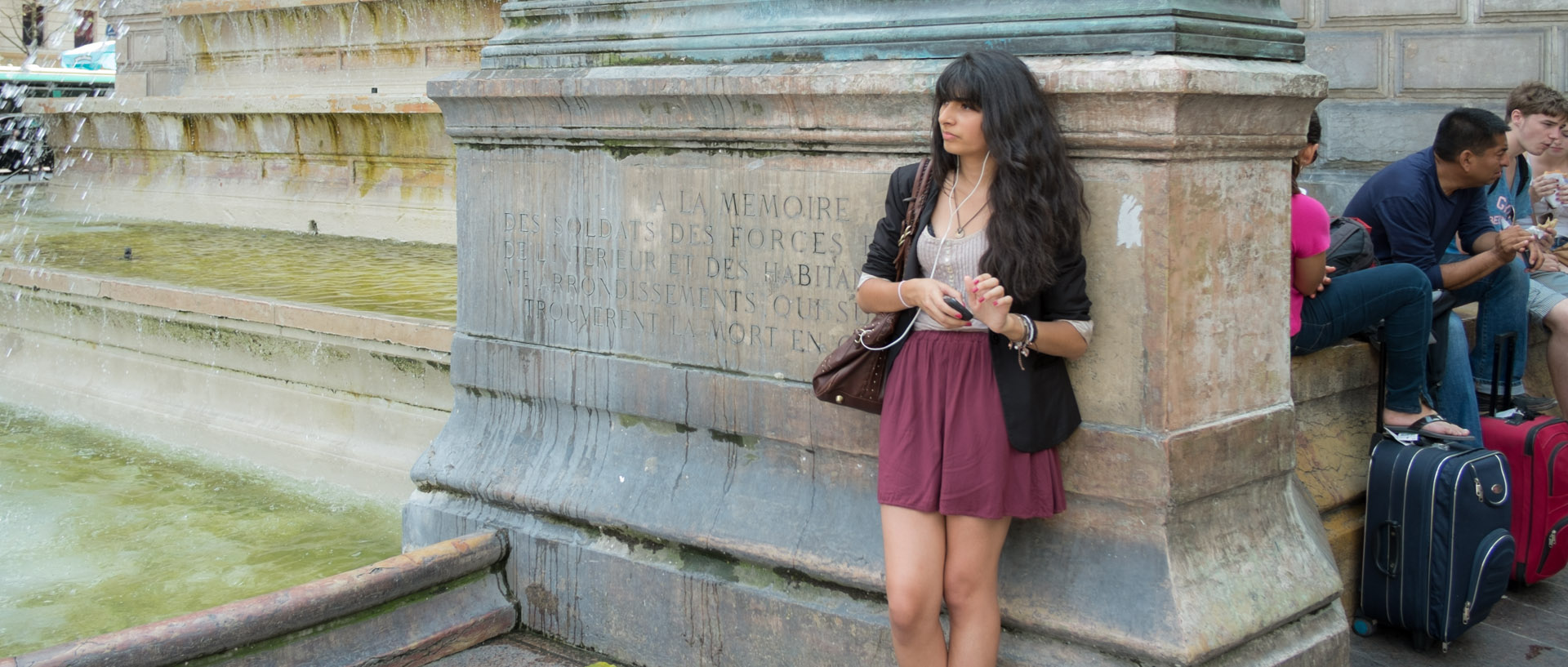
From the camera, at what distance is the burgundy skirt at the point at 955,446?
3.26m

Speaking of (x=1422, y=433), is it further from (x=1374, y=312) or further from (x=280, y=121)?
(x=280, y=121)

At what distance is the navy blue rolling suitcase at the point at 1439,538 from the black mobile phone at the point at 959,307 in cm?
195

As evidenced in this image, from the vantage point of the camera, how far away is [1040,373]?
3326mm

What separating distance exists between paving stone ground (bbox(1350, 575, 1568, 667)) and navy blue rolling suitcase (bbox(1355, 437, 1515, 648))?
7cm

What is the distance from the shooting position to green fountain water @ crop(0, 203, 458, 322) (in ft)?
23.7

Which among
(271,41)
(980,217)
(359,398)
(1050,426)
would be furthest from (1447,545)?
(271,41)

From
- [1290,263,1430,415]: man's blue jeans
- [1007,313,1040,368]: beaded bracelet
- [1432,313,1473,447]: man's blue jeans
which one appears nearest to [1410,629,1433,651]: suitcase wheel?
[1290,263,1430,415]: man's blue jeans

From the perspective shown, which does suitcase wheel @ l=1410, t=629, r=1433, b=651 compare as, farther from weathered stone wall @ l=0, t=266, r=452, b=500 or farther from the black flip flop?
weathered stone wall @ l=0, t=266, r=452, b=500

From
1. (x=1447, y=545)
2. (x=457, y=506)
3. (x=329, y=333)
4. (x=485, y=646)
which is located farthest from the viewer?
(x=329, y=333)

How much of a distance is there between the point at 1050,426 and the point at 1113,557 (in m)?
0.41

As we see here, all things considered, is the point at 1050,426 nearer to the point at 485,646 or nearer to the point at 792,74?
the point at 792,74

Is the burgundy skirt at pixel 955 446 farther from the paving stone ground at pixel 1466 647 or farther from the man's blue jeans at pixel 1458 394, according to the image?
the man's blue jeans at pixel 1458 394

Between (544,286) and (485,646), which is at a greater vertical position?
(544,286)

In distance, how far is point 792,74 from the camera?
3781 mm
